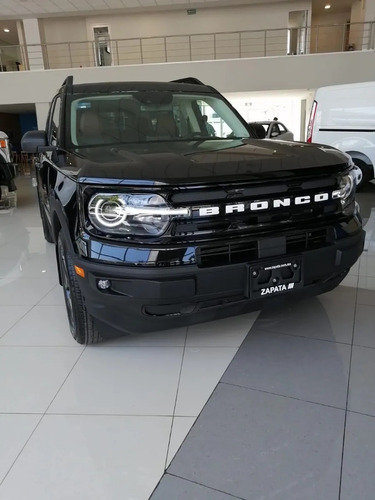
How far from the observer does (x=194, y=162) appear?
1.89 metres

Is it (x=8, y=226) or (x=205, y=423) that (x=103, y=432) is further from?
(x=8, y=226)

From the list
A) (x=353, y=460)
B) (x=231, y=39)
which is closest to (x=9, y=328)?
(x=353, y=460)

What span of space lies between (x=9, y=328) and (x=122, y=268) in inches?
52.7

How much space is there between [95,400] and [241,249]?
97 centimetres

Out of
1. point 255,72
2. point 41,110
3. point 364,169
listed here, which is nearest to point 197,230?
point 364,169

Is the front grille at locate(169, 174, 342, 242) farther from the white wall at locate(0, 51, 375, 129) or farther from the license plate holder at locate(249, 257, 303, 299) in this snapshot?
the white wall at locate(0, 51, 375, 129)

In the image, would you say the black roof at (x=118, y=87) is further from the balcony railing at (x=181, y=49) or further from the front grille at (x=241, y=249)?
the balcony railing at (x=181, y=49)

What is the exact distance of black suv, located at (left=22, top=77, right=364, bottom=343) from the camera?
175cm

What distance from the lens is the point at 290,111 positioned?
16250 mm

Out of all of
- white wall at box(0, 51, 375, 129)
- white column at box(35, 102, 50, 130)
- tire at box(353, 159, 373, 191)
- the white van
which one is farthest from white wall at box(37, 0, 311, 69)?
tire at box(353, 159, 373, 191)

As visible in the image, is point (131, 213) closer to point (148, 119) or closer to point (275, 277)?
point (275, 277)

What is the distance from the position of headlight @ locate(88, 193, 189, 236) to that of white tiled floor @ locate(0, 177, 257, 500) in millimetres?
781

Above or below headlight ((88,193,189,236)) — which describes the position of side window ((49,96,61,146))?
above

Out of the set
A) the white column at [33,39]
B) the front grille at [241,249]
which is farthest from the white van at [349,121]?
the white column at [33,39]
